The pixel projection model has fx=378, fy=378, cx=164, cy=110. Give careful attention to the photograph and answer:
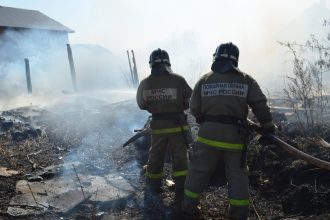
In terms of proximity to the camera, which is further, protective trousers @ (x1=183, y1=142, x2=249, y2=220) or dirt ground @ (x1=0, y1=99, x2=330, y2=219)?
dirt ground @ (x1=0, y1=99, x2=330, y2=219)

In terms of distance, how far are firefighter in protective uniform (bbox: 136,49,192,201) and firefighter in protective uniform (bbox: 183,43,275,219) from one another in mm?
959

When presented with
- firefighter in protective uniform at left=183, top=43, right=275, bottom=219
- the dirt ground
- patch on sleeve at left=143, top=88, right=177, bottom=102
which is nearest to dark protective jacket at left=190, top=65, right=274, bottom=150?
firefighter in protective uniform at left=183, top=43, right=275, bottom=219

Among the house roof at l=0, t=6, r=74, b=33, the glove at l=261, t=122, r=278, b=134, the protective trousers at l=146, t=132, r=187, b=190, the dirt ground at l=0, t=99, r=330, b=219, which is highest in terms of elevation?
the house roof at l=0, t=6, r=74, b=33

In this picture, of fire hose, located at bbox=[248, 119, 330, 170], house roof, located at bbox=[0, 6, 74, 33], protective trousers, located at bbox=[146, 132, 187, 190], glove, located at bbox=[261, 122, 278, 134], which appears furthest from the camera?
house roof, located at bbox=[0, 6, 74, 33]

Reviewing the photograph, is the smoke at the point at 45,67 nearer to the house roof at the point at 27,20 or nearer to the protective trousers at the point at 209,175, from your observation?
the house roof at the point at 27,20

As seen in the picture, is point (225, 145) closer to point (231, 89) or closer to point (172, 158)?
point (231, 89)

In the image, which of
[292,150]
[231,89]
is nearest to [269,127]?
[292,150]

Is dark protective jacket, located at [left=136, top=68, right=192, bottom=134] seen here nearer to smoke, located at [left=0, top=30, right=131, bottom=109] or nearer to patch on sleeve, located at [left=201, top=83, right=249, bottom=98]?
patch on sleeve, located at [left=201, top=83, right=249, bottom=98]

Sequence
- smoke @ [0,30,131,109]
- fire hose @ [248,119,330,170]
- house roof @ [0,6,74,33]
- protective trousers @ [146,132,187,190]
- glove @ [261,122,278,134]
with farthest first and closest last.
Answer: house roof @ [0,6,74,33] < smoke @ [0,30,131,109] < protective trousers @ [146,132,187,190] < glove @ [261,122,278,134] < fire hose @ [248,119,330,170]

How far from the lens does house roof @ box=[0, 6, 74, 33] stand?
27.3 meters

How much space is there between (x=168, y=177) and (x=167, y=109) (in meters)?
1.53

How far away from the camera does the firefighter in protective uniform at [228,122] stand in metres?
4.25

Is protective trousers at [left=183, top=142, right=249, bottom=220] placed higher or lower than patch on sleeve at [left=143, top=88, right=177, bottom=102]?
lower

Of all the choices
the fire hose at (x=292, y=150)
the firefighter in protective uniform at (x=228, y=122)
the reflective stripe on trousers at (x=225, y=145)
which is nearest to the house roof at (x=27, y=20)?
the firefighter in protective uniform at (x=228, y=122)
